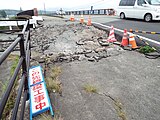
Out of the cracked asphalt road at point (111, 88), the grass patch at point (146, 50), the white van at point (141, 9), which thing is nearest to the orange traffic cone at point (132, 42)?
the grass patch at point (146, 50)

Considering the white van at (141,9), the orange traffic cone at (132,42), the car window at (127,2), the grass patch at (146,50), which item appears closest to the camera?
the grass patch at (146,50)

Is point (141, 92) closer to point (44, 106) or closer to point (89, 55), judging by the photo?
point (44, 106)

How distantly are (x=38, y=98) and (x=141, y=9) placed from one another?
12485 mm

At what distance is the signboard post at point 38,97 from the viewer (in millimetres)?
2496

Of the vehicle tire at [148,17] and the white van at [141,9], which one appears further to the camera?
the vehicle tire at [148,17]

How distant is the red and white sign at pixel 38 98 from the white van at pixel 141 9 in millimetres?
11482

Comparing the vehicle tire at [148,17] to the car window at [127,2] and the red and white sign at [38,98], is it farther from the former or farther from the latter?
the red and white sign at [38,98]

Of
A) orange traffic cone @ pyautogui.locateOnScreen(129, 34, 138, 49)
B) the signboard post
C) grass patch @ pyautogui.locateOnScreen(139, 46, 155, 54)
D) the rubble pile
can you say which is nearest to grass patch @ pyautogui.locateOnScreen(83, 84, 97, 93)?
the signboard post

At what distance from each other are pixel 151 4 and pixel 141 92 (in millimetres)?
11055

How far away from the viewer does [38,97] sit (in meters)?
2.77

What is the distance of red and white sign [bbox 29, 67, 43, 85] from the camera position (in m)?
3.35

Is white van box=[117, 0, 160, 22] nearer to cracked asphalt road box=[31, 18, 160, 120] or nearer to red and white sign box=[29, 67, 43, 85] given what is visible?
cracked asphalt road box=[31, 18, 160, 120]

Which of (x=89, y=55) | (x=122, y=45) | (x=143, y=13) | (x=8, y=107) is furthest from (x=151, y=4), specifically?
(x=8, y=107)

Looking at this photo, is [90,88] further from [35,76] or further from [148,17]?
[148,17]
